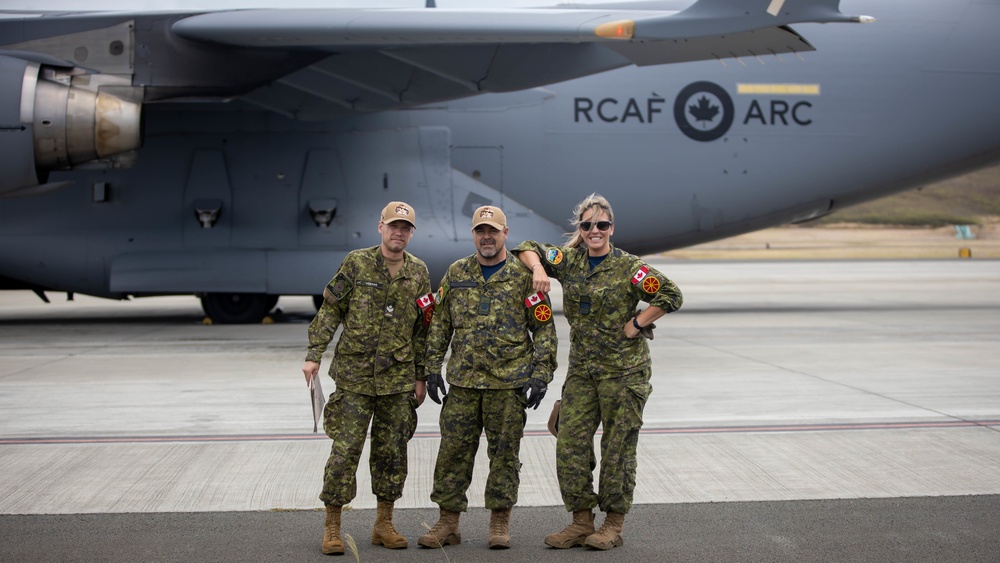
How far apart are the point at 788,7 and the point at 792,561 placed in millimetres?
6709

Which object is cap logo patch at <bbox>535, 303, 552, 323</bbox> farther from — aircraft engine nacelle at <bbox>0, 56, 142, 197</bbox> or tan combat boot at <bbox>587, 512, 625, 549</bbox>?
aircraft engine nacelle at <bbox>0, 56, 142, 197</bbox>

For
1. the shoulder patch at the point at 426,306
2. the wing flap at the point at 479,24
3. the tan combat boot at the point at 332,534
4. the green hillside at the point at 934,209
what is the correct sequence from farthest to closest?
1. the green hillside at the point at 934,209
2. the wing flap at the point at 479,24
3. the shoulder patch at the point at 426,306
4. the tan combat boot at the point at 332,534

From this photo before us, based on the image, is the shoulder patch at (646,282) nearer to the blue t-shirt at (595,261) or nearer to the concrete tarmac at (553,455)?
the blue t-shirt at (595,261)

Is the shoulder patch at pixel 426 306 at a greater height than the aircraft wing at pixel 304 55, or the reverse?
the aircraft wing at pixel 304 55

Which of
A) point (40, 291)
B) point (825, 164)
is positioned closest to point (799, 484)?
point (825, 164)

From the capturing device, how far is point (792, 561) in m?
4.76

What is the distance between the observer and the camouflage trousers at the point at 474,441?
5129 millimetres

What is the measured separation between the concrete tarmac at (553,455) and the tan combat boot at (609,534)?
0.22 feet

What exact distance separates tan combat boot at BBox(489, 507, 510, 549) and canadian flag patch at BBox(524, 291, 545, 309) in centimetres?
100

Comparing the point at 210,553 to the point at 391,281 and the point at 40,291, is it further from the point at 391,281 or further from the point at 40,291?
the point at 40,291

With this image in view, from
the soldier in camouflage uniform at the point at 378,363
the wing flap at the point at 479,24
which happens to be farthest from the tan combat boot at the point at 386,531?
the wing flap at the point at 479,24

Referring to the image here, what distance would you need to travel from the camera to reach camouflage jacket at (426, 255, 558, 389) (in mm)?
5176

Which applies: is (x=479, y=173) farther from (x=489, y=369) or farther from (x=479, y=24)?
(x=489, y=369)

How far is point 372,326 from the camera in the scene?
5.28 m
